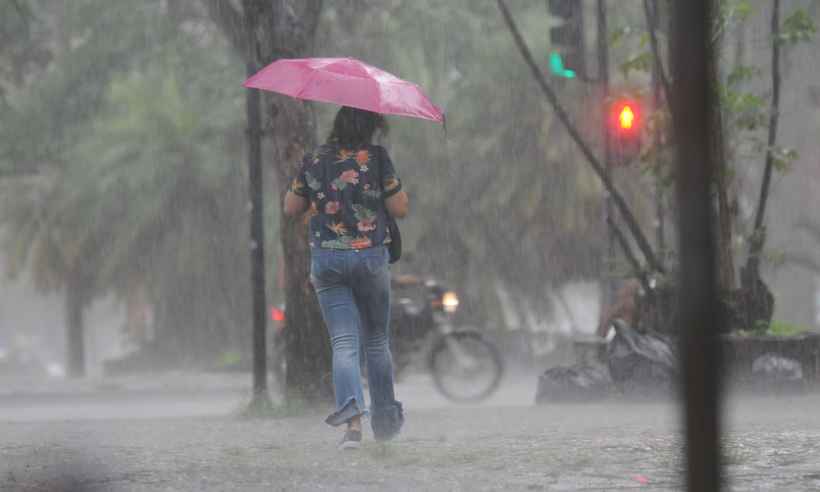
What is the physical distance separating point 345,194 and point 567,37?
6.59 meters

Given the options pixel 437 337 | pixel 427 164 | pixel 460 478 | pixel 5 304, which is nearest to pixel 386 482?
pixel 460 478

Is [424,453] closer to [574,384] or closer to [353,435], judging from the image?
[353,435]

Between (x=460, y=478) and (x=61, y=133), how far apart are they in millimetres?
21064

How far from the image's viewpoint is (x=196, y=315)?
2652 centimetres

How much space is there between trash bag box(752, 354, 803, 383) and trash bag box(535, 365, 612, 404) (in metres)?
1.12

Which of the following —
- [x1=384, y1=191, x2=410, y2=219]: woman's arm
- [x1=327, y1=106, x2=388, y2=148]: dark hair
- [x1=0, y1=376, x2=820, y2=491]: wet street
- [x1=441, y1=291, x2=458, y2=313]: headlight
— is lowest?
[x1=0, y1=376, x2=820, y2=491]: wet street

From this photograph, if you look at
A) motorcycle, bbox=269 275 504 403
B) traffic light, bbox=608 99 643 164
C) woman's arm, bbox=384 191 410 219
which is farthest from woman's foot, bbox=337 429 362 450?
motorcycle, bbox=269 275 504 403

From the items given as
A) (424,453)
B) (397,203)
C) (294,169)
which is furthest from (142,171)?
(424,453)

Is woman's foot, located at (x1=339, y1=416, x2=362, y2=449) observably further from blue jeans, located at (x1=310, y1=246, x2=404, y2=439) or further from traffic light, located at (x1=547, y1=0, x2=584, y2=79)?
traffic light, located at (x1=547, y1=0, x2=584, y2=79)

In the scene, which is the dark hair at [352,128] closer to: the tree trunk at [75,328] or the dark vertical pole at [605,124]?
the dark vertical pole at [605,124]

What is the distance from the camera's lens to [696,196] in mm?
13375

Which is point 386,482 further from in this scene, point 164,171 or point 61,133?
point 61,133

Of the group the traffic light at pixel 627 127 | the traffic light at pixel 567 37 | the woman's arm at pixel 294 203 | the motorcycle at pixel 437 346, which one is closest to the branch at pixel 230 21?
the traffic light at pixel 567 37

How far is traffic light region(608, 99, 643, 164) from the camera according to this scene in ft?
47.7
